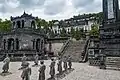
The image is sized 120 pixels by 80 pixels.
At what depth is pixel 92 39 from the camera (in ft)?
124

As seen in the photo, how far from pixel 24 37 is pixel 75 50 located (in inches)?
475

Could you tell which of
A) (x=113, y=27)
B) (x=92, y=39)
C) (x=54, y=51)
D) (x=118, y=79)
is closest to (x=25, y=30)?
(x=54, y=51)

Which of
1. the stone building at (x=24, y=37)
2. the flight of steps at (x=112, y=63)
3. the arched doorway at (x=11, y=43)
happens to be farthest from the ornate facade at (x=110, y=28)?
the arched doorway at (x=11, y=43)

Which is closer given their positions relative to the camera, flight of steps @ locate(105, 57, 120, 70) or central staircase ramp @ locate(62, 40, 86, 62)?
flight of steps @ locate(105, 57, 120, 70)

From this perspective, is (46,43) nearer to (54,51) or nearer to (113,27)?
(54,51)

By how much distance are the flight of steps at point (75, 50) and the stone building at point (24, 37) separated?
618cm

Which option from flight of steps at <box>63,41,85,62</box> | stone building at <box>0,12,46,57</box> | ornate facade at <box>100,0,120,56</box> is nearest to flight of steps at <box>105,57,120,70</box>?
ornate facade at <box>100,0,120,56</box>

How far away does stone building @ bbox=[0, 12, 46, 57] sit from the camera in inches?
1575

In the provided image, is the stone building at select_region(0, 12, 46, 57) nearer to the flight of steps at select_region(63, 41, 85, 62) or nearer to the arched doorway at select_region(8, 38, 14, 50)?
the arched doorway at select_region(8, 38, 14, 50)

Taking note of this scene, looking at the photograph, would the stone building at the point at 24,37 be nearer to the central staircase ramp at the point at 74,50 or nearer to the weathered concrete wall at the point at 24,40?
the weathered concrete wall at the point at 24,40

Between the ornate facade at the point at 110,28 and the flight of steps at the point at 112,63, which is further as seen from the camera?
the ornate facade at the point at 110,28

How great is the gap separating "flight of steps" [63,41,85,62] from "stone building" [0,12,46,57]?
20.3ft

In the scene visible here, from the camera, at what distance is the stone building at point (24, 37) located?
40.0 m

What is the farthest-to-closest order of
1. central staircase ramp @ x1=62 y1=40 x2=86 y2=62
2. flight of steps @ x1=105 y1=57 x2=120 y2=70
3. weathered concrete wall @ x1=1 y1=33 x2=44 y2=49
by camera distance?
1. weathered concrete wall @ x1=1 y1=33 x2=44 y2=49
2. central staircase ramp @ x1=62 y1=40 x2=86 y2=62
3. flight of steps @ x1=105 y1=57 x2=120 y2=70
